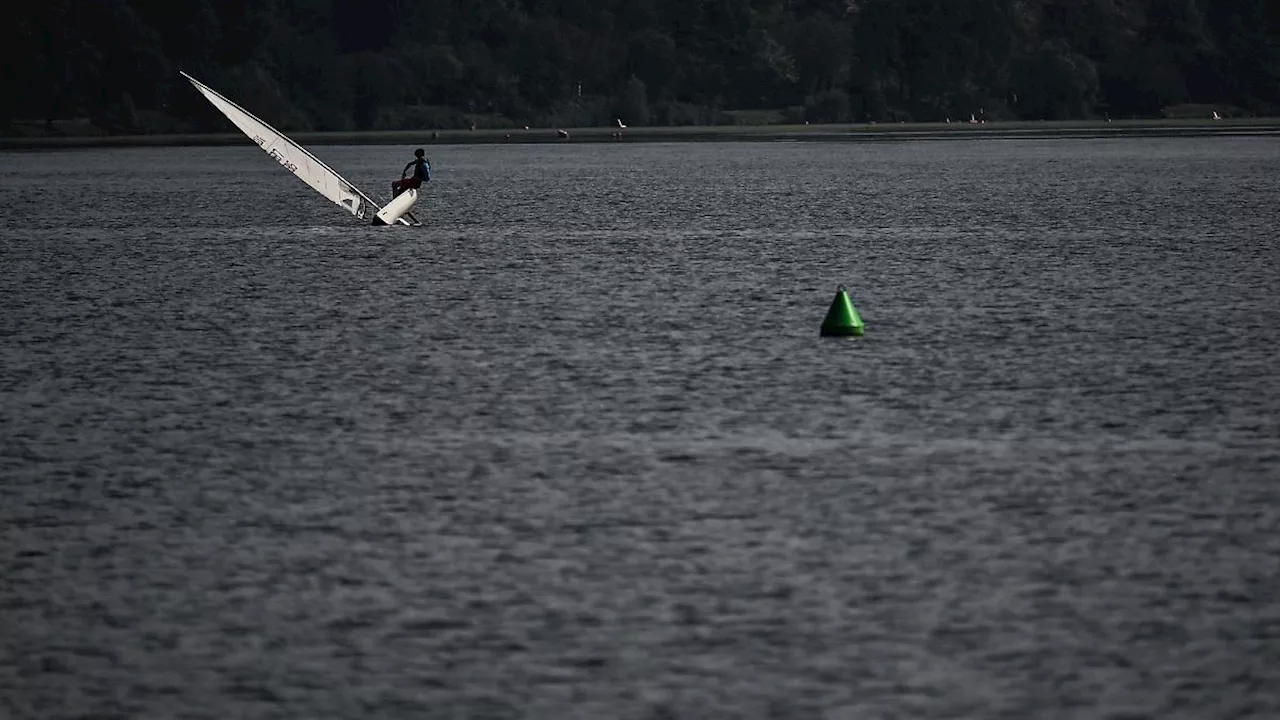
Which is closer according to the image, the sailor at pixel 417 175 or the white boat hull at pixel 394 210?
the sailor at pixel 417 175

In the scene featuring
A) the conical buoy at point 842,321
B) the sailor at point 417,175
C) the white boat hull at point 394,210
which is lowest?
the white boat hull at point 394,210

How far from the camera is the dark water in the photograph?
12.7 meters

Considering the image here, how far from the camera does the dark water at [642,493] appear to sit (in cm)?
1268

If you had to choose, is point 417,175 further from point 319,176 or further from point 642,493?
point 642,493

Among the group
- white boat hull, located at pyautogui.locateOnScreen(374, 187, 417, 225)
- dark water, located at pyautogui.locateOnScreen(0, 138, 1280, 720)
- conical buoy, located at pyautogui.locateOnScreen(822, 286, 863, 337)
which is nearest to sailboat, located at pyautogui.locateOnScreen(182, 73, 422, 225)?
white boat hull, located at pyautogui.locateOnScreen(374, 187, 417, 225)

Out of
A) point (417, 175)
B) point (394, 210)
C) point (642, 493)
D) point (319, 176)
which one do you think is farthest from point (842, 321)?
point (319, 176)

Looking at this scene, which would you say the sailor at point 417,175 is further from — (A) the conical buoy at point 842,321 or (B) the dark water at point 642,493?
(A) the conical buoy at point 842,321

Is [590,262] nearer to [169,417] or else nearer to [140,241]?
[140,241]

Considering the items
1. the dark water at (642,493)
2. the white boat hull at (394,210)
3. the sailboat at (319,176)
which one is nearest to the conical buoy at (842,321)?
the dark water at (642,493)

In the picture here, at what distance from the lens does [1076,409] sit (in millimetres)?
23203

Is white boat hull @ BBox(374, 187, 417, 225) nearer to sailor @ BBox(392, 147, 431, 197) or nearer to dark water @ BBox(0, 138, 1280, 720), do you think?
sailor @ BBox(392, 147, 431, 197)

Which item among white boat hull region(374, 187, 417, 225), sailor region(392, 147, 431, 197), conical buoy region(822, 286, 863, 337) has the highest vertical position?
conical buoy region(822, 286, 863, 337)

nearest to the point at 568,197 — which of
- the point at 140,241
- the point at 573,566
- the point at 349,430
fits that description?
the point at 140,241

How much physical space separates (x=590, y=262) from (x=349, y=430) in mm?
26199
